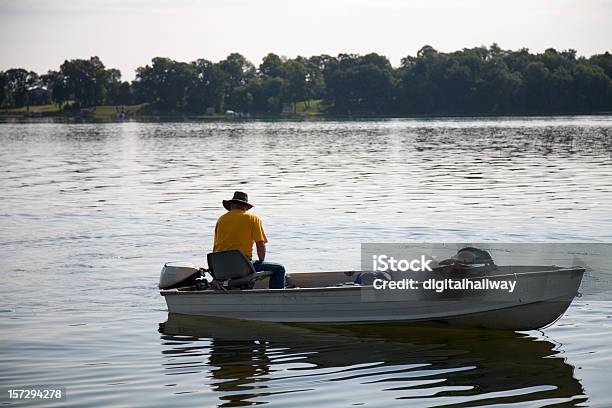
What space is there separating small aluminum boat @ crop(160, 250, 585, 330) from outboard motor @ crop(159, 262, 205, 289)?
0.27 metres

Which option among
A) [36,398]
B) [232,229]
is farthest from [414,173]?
[36,398]

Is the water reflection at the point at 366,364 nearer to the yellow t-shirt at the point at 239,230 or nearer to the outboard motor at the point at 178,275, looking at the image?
the outboard motor at the point at 178,275

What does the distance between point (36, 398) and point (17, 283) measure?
7.98 meters

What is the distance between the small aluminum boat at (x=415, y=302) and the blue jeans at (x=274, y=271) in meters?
0.19

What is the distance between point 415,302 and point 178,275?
3716 millimetres

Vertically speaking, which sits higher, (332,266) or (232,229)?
(232,229)

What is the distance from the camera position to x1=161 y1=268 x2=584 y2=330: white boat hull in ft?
45.9

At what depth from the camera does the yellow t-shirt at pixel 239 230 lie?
14.9 meters

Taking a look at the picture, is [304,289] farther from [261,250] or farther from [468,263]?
[468,263]

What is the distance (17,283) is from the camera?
64.1 ft

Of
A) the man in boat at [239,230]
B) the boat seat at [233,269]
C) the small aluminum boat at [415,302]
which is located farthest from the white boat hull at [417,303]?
the man in boat at [239,230]

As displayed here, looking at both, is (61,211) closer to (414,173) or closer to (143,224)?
(143,224)

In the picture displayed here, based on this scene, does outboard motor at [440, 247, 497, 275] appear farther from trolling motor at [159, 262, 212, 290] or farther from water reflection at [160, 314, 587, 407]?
trolling motor at [159, 262, 212, 290]

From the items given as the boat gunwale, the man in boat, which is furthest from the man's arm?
the boat gunwale
